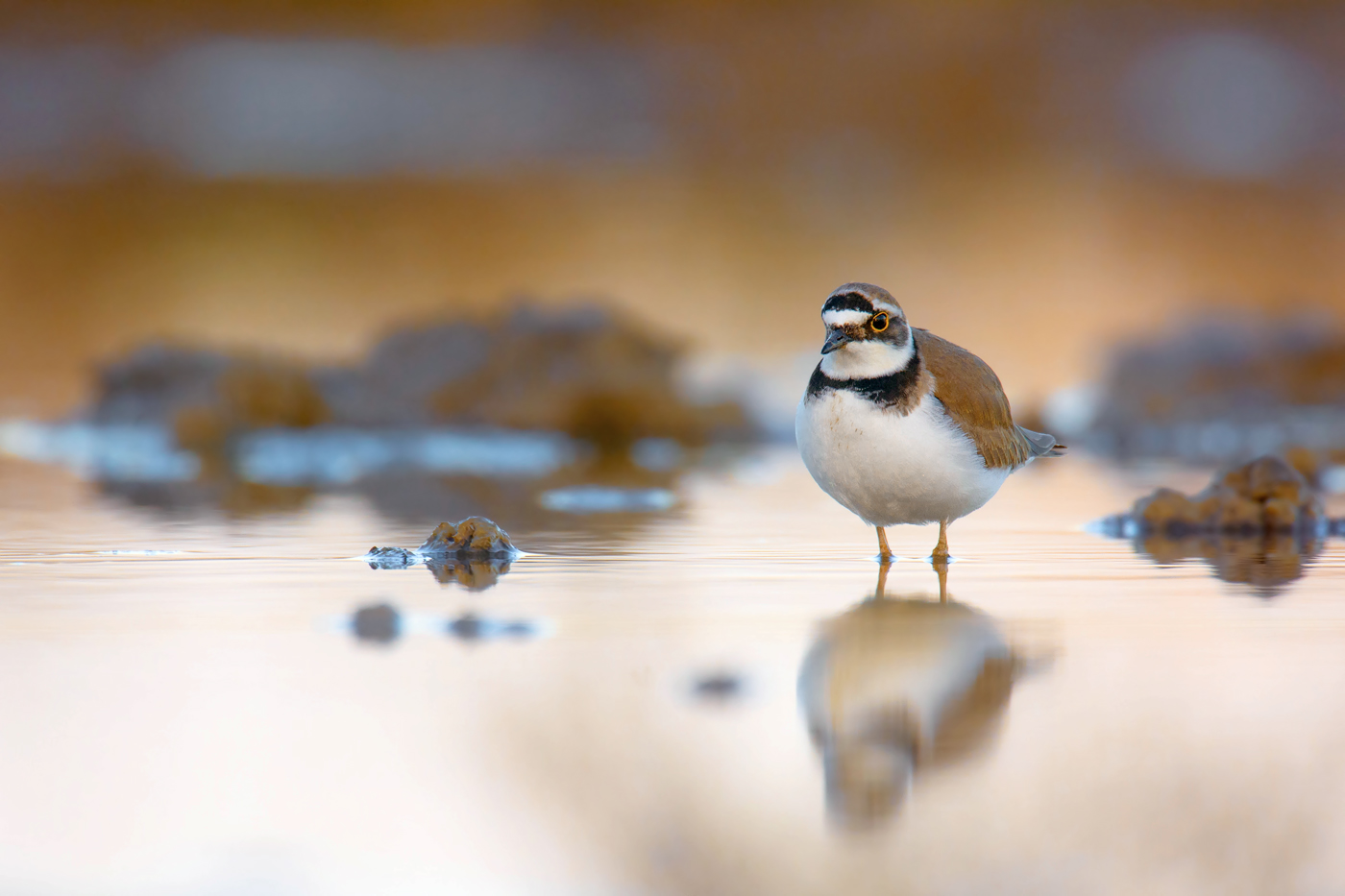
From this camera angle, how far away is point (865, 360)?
11.7ft

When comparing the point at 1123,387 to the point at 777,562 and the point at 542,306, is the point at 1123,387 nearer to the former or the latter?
the point at 542,306

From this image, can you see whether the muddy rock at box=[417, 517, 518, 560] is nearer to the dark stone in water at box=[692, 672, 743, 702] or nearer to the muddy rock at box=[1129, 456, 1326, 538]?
the dark stone in water at box=[692, 672, 743, 702]

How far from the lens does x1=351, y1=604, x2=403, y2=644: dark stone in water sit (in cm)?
252

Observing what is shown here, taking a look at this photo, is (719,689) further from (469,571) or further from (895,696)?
(469,571)

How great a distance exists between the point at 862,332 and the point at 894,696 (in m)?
1.63

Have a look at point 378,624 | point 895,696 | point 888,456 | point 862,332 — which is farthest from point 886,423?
point 895,696

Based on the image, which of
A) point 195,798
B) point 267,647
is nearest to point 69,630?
point 267,647

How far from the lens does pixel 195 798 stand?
Answer: 5.25ft

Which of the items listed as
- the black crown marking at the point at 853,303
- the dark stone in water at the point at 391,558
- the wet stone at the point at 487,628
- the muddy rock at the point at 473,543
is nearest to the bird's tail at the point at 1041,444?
the black crown marking at the point at 853,303

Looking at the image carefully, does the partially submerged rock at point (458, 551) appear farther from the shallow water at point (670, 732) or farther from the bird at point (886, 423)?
the bird at point (886, 423)

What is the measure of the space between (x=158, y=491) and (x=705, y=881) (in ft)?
15.3

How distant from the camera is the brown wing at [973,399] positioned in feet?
12.1

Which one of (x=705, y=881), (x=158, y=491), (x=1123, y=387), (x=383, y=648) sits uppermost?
(x=1123, y=387)

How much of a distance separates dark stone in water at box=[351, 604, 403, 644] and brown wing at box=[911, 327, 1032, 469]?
1.57 metres
